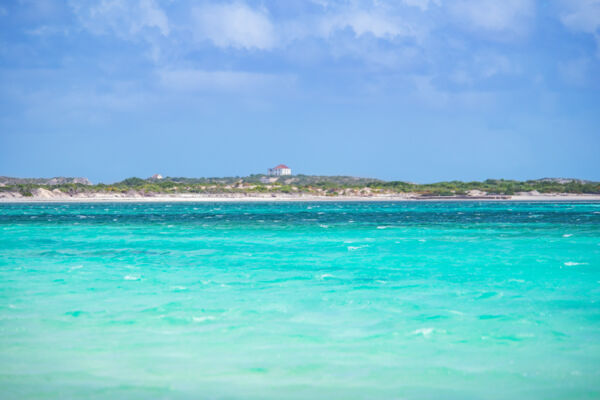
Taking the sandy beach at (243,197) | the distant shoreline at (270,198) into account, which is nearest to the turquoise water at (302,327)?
the distant shoreline at (270,198)

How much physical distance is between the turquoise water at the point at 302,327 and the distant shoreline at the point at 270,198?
125m

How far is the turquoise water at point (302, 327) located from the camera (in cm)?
809

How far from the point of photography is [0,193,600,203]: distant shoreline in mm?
140750

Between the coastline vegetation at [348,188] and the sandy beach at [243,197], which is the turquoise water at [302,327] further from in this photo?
the coastline vegetation at [348,188]

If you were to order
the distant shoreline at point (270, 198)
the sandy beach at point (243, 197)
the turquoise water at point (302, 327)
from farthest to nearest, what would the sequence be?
the sandy beach at point (243, 197), the distant shoreline at point (270, 198), the turquoise water at point (302, 327)

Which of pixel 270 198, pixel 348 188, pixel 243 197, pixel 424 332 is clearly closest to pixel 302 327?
pixel 424 332

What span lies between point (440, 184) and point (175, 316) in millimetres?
179165

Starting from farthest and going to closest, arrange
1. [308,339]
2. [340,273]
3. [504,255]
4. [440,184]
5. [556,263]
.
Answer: [440,184] < [504,255] < [556,263] < [340,273] < [308,339]

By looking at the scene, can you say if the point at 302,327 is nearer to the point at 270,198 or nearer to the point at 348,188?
the point at 270,198

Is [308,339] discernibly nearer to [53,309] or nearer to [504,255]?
[53,309]

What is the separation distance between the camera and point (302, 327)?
11.3 m

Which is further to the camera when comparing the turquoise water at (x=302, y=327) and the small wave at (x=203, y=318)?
the small wave at (x=203, y=318)

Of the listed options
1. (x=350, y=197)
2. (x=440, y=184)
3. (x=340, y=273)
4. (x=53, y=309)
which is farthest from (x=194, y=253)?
(x=440, y=184)

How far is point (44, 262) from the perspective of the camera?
21734 millimetres
